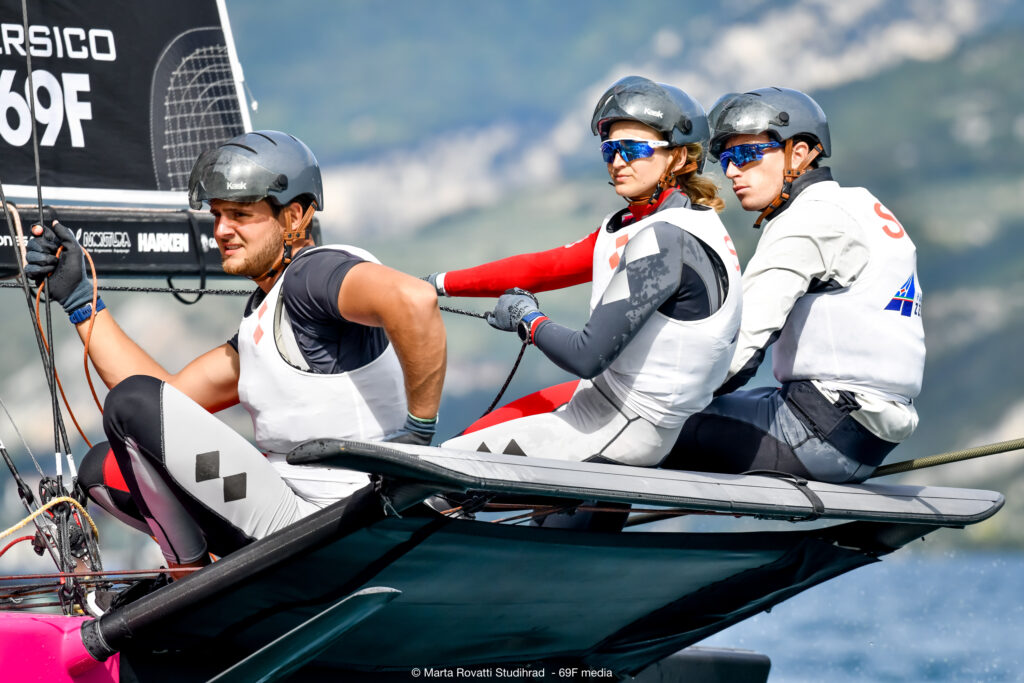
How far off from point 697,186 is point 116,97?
10.5 ft

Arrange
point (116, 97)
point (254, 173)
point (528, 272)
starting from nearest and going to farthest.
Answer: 1. point (254, 173)
2. point (528, 272)
3. point (116, 97)

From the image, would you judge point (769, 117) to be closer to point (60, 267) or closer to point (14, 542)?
point (60, 267)

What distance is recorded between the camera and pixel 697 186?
12.3 feet

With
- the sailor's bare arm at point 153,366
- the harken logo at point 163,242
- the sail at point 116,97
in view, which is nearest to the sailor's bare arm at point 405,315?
the sailor's bare arm at point 153,366

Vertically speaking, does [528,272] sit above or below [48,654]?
above

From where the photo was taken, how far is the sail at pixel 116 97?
5512 mm

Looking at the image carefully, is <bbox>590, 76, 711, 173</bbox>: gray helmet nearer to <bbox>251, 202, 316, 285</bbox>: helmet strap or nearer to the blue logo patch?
the blue logo patch

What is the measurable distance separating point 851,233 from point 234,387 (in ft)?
6.28

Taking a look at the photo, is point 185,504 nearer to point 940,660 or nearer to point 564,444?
point 564,444

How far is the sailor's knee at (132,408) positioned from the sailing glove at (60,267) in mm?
1085

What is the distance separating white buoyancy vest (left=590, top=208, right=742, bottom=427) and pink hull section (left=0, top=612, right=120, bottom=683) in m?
1.51

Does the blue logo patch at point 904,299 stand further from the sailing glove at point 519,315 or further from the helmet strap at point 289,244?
the helmet strap at point 289,244

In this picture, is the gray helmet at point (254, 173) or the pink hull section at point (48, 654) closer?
the pink hull section at point (48, 654)

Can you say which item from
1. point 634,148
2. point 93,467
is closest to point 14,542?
point 93,467
